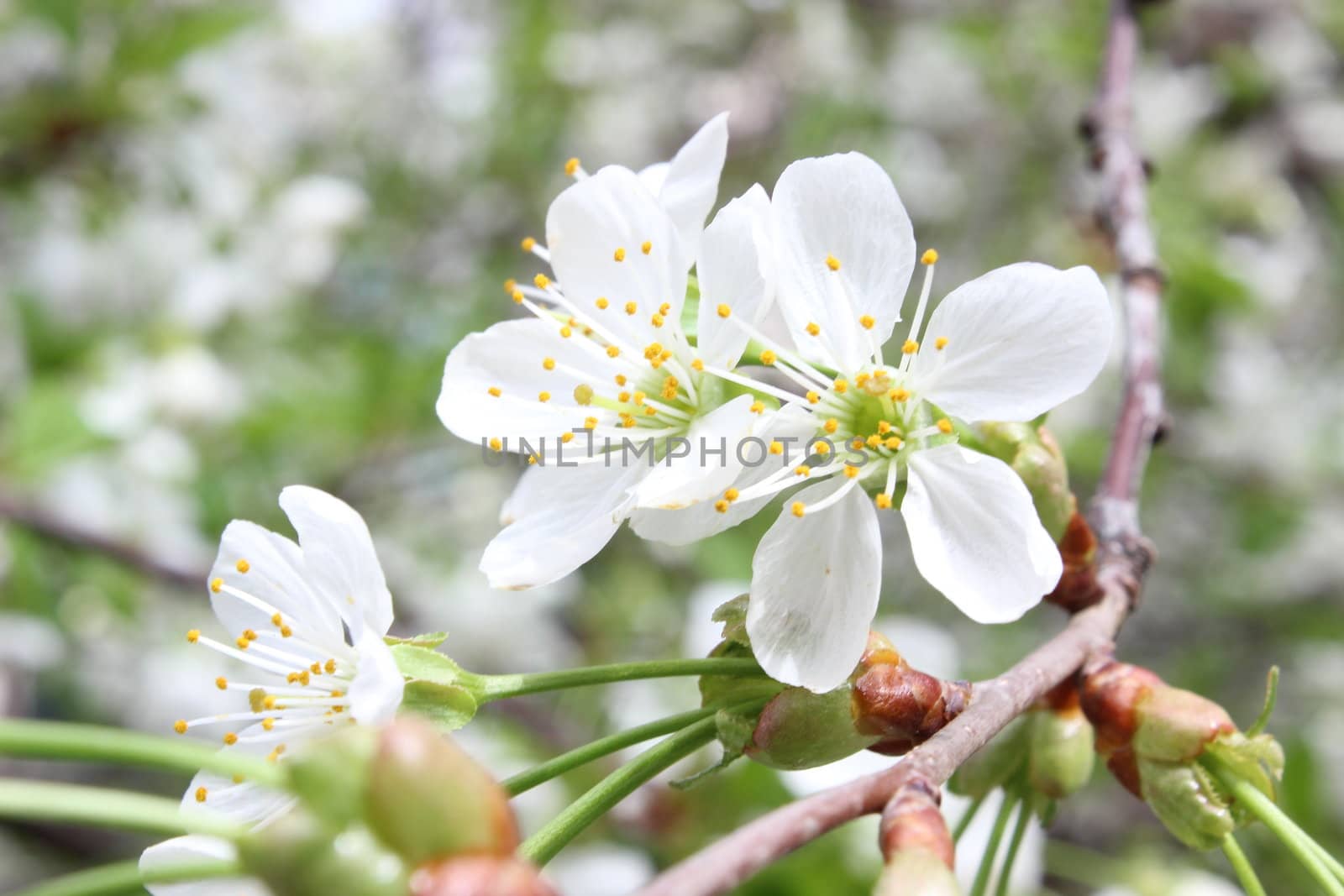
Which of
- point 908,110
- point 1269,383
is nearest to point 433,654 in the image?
point 1269,383

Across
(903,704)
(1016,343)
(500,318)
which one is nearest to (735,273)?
(1016,343)

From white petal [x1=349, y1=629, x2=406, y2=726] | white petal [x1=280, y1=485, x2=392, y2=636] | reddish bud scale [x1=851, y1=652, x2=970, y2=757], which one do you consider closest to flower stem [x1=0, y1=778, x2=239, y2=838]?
white petal [x1=349, y1=629, x2=406, y2=726]

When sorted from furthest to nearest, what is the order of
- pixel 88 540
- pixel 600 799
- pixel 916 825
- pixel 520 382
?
1. pixel 88 540
2. pixel 520 382
3. pixel 600 799
4. pixel 916 825

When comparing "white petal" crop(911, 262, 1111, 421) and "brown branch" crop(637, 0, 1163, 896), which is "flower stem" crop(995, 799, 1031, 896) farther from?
"white petal" crop(911, 262, 1111, 421)

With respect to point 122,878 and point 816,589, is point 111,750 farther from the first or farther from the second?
point 816,589

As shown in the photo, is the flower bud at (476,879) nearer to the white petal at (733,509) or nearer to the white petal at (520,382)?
the white petal at (733,509)
